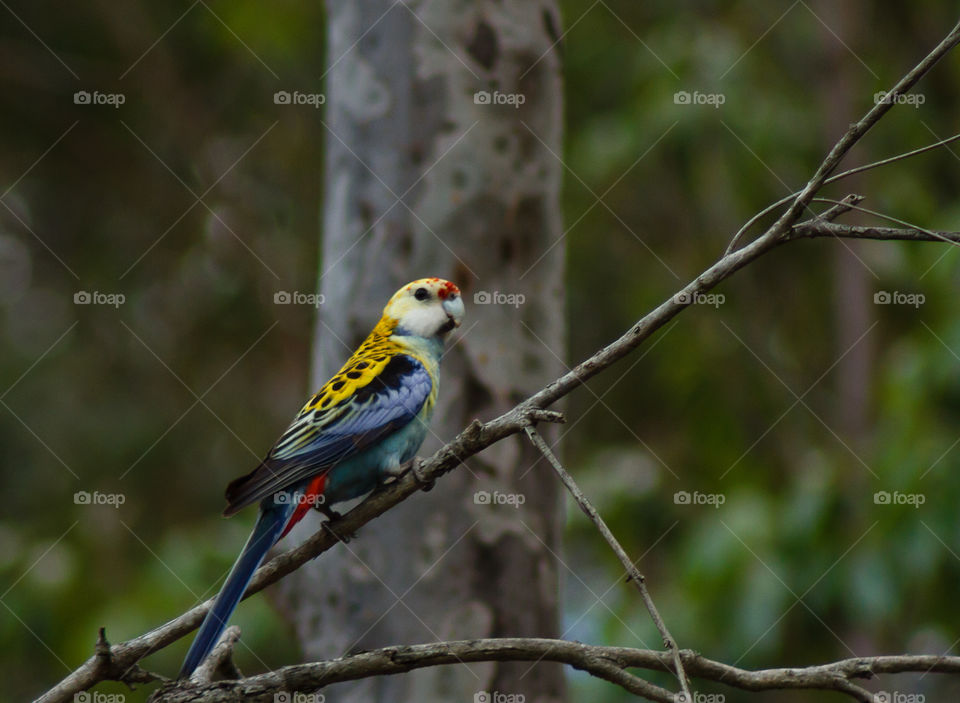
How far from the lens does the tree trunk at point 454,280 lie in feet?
14.3

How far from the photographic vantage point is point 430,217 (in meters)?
4.49

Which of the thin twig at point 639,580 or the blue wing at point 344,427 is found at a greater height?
the blue wing at point 344,427

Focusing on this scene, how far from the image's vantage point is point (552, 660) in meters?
2.27

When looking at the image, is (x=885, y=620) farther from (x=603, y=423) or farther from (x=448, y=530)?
(x=603, y=423)

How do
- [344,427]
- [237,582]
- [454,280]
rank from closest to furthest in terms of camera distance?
[237,582] → [344,427] → [454,280]

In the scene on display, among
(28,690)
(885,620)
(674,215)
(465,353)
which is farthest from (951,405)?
(28,690)

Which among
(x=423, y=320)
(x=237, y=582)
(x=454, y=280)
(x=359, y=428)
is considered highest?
(x=454, y=280)

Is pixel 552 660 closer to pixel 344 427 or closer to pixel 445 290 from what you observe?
pixel 344 427

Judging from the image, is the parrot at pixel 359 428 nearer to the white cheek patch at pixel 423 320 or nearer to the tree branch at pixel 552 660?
the white cheek patch at pixel 423 320

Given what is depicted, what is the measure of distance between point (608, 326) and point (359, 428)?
27.2 feet

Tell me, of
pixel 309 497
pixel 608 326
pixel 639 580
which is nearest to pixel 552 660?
A: pixel 639 580

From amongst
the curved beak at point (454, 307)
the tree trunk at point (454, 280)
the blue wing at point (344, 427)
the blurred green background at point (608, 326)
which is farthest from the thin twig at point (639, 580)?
the blurred green background at point (608, 326)

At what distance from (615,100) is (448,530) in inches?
302

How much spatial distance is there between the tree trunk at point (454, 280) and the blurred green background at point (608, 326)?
151cm
